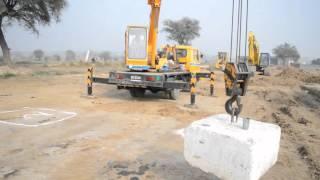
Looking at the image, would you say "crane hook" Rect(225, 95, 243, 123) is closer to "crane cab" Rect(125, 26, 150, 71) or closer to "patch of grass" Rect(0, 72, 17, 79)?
"crane cab" Rect(125, 26, 150, 71)

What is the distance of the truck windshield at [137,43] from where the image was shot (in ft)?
41.4

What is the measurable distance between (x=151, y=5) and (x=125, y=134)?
7.15 meters

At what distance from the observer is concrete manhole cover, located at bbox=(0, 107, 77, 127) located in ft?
27.6

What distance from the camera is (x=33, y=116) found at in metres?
9.24

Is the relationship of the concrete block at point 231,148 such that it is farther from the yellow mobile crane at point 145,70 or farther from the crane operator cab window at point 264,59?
the crane operator cab window at point 264,59

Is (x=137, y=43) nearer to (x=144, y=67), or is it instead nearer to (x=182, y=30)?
(x=144, y=67)

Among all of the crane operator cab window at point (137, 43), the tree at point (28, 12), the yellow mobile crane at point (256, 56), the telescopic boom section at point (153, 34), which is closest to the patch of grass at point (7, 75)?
the tree at point (28, 12)

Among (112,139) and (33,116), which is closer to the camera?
(112,139)

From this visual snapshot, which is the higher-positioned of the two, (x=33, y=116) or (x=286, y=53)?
(x=286, y=53)

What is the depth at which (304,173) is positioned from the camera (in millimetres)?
5336

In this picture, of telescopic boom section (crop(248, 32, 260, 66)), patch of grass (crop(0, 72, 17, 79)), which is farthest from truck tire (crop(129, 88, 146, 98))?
telescopic boom section (crop(248, 32, 260, 66))

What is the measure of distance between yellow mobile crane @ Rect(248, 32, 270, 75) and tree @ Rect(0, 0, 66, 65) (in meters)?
17.6

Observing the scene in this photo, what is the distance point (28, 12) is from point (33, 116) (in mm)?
21127

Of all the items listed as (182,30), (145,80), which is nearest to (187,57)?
(145,80)
